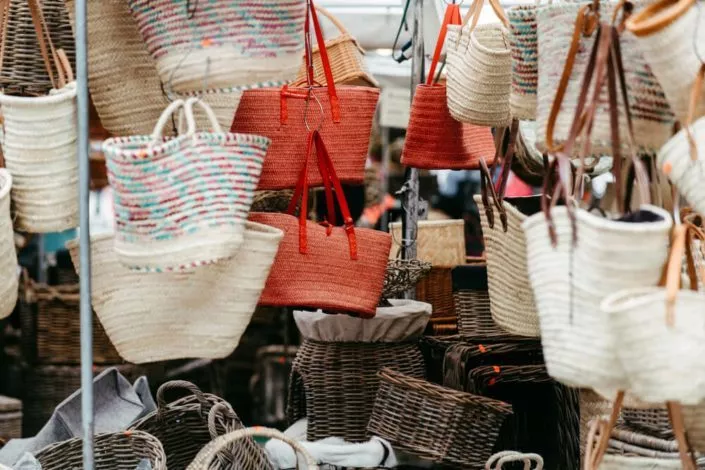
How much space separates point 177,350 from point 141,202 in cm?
43

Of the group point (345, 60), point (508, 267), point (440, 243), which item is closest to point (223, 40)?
point (508, 267)

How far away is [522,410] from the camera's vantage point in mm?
3504

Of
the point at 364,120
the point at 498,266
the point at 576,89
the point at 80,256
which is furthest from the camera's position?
the point at 364,120

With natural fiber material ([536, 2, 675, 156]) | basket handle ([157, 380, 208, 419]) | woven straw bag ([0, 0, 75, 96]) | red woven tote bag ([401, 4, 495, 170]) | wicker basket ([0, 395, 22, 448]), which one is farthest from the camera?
wicker basket ([0, 395, 22, 448])

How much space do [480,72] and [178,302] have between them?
3.33 ft

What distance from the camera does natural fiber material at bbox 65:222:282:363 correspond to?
90.9 inches

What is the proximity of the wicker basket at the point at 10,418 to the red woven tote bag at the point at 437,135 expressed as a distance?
2659 mm

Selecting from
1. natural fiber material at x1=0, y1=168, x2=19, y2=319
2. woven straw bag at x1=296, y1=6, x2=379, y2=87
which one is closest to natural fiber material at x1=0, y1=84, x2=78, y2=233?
natural fiber material at x1=0, y1=168, x2=19, y2=319

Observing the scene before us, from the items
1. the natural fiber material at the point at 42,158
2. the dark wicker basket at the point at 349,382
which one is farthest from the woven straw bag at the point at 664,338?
the dark wicker basket at the point at 349,382

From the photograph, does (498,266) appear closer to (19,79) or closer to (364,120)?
(364,120)

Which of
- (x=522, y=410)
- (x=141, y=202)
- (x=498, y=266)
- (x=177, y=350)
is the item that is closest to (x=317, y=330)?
(x=522, y=410)

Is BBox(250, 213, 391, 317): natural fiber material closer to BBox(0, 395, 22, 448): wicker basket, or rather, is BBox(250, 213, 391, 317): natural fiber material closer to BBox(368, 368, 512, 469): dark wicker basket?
BBox(368, 368, 512, 469): dark wicker basket

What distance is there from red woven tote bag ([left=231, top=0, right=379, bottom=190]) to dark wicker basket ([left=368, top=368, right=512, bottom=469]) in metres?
0.69

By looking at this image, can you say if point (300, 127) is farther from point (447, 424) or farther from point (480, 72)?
point (447, 424)
